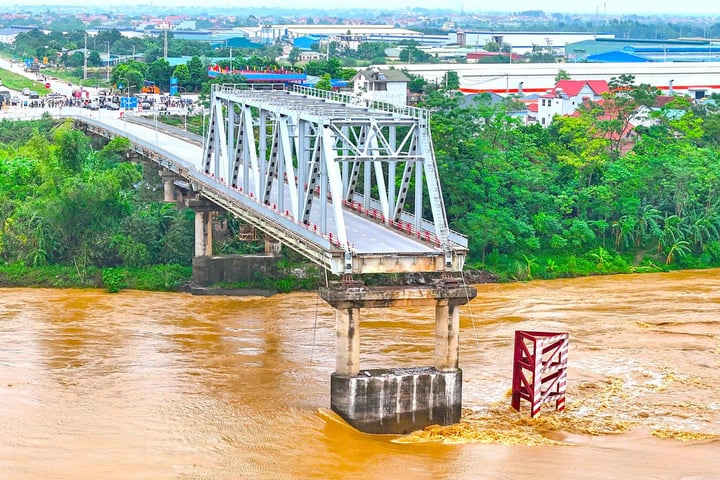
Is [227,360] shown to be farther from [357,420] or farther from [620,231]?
[620,231]

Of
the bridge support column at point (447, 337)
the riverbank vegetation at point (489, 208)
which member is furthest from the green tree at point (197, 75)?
the bridge support column at point (447, 337)

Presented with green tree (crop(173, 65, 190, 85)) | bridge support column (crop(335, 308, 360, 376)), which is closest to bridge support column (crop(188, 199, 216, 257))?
bridge support column (crop(335, 308, 360, 376))

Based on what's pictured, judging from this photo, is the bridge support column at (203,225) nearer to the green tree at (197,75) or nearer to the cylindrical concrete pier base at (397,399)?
the cylindrical concrete pier base at (397,399)

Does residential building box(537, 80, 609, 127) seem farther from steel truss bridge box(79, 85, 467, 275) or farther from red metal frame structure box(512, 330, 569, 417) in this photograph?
red metal frame structure box(512, 330, 569, 417)

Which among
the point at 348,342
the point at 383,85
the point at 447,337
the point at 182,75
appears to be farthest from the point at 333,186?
the point at 182,75

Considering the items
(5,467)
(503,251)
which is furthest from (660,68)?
(5,467)

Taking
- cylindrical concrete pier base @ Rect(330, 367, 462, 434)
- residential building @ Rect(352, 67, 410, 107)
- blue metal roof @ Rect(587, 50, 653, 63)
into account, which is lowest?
cylindrical concrete pier base @ Rect(330, 367, 462, 434)
